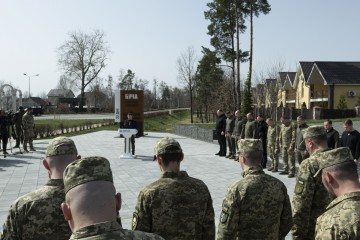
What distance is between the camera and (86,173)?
195cm

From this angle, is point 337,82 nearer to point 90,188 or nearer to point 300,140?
point 300,140

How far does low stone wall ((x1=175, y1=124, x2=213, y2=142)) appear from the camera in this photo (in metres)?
23.6

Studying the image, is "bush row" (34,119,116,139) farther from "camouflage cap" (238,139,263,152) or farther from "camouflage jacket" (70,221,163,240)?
"camouflage jacket" (70,221,163,240)

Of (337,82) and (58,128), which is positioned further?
(337,82)

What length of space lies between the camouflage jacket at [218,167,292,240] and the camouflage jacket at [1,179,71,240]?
1458 millimetres

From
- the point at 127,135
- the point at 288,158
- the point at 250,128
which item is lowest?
the point at 288,158

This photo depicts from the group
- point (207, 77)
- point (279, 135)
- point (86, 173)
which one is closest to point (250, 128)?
point (279, 135)

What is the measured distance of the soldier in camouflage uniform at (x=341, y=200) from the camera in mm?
2467

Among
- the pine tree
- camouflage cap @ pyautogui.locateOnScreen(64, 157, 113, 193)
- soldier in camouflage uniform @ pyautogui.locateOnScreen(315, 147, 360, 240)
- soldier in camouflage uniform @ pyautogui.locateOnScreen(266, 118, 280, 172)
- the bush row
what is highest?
the pine tree

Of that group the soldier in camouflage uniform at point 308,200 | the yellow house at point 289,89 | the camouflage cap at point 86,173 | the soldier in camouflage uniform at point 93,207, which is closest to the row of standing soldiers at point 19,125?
the soldier in camouflage uniform at point 308,200

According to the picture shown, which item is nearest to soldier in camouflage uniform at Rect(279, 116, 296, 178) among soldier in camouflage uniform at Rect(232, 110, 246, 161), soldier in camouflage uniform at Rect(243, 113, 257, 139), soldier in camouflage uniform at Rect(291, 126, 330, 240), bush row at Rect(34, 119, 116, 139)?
soldier in camouflage uniform at Rect(243, 113, 257, 139)

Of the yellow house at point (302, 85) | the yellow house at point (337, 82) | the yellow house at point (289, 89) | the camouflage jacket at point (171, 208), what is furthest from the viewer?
the yellow house at point (289, 89)

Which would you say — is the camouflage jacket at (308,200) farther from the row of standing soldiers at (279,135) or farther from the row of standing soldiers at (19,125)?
the row of standing soldiers at (19,125)

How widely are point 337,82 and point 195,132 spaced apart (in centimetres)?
2383
